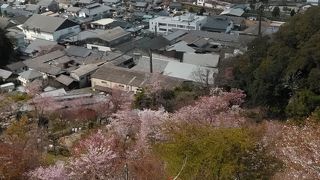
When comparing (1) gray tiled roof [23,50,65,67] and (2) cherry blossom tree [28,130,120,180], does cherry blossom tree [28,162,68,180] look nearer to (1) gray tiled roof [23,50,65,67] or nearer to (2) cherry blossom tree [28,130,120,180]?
(2) cherry blossom tree [28,130,120,180]

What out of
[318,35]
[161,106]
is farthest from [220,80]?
[318,35]

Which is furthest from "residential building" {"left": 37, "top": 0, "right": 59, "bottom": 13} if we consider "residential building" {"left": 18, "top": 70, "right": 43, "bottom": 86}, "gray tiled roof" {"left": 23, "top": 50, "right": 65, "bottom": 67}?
"residential building" {"left": 18, "top": 70, "right": 43, "bottom": 86}

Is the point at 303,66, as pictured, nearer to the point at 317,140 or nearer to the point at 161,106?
the point at 161,106

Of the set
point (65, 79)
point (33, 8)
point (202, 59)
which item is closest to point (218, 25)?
point (202, 59)

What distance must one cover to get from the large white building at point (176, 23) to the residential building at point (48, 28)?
5.66m

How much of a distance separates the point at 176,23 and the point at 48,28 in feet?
29.5

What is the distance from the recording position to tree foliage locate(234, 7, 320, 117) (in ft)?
49.4

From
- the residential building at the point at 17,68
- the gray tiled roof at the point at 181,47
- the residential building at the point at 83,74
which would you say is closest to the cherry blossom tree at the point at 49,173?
the residential building at the point at 83,74

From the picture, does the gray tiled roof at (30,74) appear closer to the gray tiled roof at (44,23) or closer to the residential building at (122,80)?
the residential building at (122,80)

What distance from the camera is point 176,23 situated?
31.6 meters

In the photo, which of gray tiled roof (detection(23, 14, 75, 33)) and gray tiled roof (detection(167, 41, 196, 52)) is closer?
gray tiled roof (detection(167, 41, 196, 52))

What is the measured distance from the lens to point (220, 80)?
1952 centimetres

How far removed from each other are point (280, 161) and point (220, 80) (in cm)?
1123

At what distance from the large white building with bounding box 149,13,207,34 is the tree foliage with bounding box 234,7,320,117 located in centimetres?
1375
